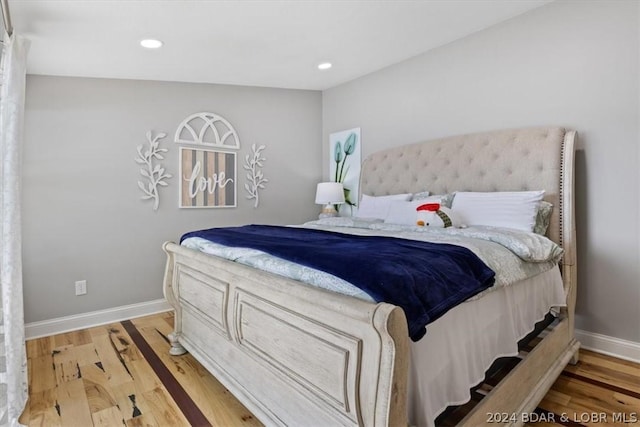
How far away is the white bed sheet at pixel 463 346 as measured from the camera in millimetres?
1117

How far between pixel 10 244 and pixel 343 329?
1.73 meters

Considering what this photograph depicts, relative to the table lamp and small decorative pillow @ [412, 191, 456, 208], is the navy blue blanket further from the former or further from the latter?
the table lamp

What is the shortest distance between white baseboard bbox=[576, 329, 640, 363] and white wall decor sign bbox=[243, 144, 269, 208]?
312 cm

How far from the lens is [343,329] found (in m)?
1.15

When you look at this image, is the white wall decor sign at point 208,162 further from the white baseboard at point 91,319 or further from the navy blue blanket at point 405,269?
the navy blue blanket at point 405,269

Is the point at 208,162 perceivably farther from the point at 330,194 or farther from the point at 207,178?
the point at 330,194

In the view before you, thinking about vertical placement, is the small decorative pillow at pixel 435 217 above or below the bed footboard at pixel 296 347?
above

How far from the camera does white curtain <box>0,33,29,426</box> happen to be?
65.8 inches

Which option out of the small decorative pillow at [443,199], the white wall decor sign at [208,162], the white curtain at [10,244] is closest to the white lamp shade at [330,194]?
the white wall decor sign at [208,162]

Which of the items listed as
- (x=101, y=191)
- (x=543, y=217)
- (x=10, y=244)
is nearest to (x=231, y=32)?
(x=101, y=191)

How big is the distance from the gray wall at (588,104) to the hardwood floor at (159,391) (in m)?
0.47

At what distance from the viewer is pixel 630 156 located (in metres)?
2.22

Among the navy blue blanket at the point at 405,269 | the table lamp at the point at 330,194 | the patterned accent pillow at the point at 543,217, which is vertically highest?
the table lamp at the point at 330,194

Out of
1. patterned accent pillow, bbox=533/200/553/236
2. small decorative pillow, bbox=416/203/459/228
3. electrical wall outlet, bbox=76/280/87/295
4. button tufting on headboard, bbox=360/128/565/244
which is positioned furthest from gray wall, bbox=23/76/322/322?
patterned accent pillow, bbox=533/200/553/236
